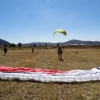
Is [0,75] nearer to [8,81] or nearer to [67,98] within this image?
[8,81]

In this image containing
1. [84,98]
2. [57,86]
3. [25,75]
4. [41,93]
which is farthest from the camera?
[25,75]

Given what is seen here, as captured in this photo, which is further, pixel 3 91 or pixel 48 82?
pixel 48 82

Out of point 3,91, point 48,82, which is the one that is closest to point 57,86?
point 48,82

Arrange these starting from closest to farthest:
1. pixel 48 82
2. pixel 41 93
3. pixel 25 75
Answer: pixel 41 93 → pixel 48 82 → pixel 25 75

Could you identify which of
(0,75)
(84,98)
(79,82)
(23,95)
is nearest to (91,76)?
(79,82)

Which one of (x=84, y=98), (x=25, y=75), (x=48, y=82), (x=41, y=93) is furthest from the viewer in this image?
(x=25, y=75)

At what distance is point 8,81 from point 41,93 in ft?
9.06

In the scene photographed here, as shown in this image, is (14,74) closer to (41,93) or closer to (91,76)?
(41,93)

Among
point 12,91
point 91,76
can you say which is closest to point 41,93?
point 12,91

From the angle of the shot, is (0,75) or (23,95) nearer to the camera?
(23,95)

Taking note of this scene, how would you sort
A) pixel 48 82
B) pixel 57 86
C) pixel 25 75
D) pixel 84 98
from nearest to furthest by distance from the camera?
pixel 84 98
pixel 57 86
pixel 48 82
pixel 25 75

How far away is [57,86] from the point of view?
914cm

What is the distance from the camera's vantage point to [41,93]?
8.09 meters

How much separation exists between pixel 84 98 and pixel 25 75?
4.18m
